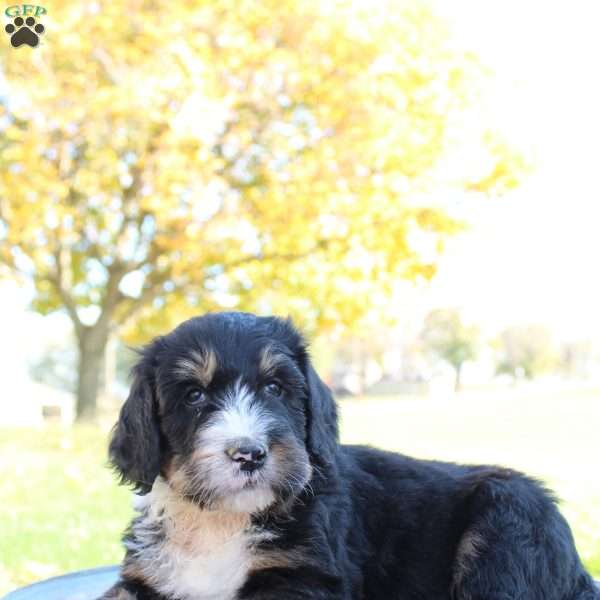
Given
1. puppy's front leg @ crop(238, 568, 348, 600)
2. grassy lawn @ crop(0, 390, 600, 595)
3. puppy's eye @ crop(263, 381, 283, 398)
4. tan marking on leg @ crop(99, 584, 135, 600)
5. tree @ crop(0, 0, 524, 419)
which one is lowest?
grassy lawn @ crop(0, 390, 600, 595)

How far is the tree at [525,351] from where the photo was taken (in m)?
22.0

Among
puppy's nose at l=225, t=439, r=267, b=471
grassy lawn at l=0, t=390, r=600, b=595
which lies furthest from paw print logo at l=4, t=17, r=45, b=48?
puppy's nose at l=225, t=439, r=267, b=471

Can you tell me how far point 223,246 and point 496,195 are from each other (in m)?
4.34

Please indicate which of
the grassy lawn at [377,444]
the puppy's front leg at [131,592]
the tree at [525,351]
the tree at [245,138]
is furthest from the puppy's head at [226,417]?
the tree at [525,351]

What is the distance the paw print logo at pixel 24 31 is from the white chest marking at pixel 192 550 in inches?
274

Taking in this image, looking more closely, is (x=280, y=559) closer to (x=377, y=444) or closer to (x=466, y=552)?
(x=466, y=552)

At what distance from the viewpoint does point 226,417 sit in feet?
10.00

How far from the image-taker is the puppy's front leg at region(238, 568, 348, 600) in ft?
10.2

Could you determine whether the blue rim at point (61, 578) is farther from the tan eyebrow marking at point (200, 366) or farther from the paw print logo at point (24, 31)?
the paw print logo at point (24, 31)

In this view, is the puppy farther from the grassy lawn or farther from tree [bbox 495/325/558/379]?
tree [bbox 495/325/558/379]

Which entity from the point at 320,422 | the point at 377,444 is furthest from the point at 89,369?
the point at 320,422

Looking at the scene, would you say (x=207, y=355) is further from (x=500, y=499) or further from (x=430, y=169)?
(x=430, y=169)

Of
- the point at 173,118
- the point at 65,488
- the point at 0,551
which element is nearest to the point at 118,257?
the point at 173,118

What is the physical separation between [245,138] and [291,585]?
33.7 ft
